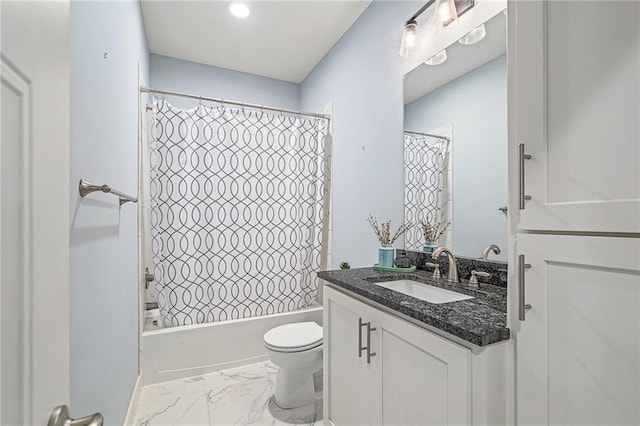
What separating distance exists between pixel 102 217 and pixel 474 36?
1.79 meters

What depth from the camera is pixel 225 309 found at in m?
2.30

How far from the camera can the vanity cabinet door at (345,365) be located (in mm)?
1280

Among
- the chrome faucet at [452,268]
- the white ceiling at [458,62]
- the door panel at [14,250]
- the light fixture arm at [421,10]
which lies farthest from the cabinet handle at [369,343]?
the light fixture arm at [421,10]

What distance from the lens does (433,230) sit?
5.63ft

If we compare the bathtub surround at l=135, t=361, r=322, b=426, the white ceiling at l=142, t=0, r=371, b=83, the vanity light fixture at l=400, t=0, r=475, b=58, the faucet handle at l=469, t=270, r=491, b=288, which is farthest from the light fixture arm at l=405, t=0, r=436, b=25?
the bathtub surround at l=135, t=361, r=322, b=426

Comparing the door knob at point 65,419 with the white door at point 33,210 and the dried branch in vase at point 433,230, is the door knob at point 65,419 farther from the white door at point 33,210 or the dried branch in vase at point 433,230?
the dried branch in vase at point 433,230

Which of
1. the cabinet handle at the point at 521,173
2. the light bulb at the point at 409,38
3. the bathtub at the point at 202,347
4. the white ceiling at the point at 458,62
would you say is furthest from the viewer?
the bathtub at the point at 202,347

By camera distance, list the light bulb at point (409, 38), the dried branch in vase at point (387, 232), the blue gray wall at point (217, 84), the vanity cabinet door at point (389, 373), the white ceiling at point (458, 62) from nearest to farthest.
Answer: the vanity cabinet door at point (389, 373)
the white ceiling at point (458, 62)
the light bulb at point (409, 38)
the dried branch in vase at point (387, 232)
the blue gray wall at point (217, 84)

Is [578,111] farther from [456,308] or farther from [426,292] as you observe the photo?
[426,292]

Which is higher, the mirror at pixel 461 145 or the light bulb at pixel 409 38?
the light bulb at pixel 409 38

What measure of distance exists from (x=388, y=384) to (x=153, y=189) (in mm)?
1900

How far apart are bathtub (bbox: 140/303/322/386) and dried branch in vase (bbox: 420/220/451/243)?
130 cm

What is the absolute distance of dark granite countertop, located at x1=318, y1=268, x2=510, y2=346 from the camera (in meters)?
0.82

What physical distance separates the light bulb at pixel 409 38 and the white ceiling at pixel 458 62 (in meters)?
0.12
